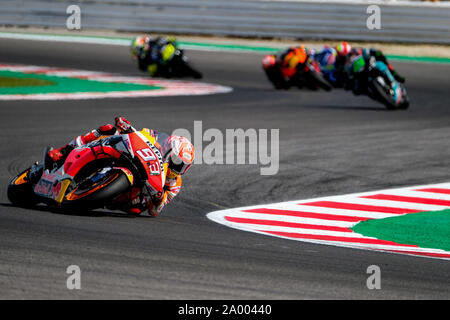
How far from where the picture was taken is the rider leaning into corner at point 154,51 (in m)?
23.2

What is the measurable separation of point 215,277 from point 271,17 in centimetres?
2505

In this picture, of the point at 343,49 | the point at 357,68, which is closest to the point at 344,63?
the point at 343,49

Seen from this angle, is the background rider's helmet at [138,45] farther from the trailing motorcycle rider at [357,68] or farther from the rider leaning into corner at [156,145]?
the rider leaning into corner at [156,145]

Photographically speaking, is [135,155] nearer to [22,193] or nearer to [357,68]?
[22,193]

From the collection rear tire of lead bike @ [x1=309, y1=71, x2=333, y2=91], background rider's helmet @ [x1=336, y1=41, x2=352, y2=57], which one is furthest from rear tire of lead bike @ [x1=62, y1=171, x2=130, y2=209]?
rear tire of lead bike @ [x1=309, y1=71, x2=333, y2=91]

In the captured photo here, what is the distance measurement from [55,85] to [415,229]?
12.9 m

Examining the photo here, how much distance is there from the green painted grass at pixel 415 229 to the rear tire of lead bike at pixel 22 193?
3.13 m

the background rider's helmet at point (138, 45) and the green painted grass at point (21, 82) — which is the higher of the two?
the background rider's helmet at point (138, 45)

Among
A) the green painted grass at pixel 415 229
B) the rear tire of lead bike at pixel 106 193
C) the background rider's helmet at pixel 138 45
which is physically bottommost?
the green painted grass at pixel 415 229

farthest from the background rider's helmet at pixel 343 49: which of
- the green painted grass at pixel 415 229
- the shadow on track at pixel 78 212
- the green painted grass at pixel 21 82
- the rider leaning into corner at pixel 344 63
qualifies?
the shadow on track at pixel 78 212

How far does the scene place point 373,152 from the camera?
45.9 ft

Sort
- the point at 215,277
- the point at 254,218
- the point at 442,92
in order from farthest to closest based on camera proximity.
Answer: the point at 442,92 → the point at 254,218 → the point at 215,277
